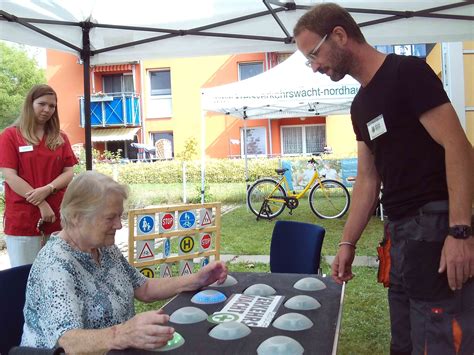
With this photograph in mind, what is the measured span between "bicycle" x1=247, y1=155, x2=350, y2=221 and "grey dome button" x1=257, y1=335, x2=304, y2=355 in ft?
25.7

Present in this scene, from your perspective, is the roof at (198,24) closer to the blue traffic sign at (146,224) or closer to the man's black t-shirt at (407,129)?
the blue traffic sign at (146,224)

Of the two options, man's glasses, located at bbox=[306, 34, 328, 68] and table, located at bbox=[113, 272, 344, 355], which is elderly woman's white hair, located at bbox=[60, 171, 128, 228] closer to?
table, located at bbox=[113, 272, 344, 355]

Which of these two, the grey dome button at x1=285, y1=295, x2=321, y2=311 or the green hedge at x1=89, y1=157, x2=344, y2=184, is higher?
the green hedge at x1=89, y1=157, x2=344, y2=184

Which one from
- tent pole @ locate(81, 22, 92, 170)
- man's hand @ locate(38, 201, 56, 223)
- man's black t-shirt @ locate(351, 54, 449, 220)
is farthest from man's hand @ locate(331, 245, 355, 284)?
tent pole @ locate(81, 22, 92, 170)

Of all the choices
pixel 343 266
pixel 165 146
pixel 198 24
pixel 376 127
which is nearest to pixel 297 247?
pixel 343 266

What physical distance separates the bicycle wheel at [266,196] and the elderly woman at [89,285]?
7322mm

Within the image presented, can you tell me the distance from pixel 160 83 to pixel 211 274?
20.3 meters

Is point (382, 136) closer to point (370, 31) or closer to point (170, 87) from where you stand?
point (370, 31)

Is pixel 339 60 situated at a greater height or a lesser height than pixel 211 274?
greater

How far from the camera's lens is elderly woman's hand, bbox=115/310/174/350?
1.34 metres

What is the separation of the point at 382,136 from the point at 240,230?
6.55m

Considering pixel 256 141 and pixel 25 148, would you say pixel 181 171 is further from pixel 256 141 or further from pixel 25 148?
pixel 25 148

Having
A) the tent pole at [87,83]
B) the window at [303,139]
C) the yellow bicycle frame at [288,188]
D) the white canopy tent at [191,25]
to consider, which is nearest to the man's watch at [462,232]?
the white canopy tent at [191,25]

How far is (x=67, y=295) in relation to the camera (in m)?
1.54
